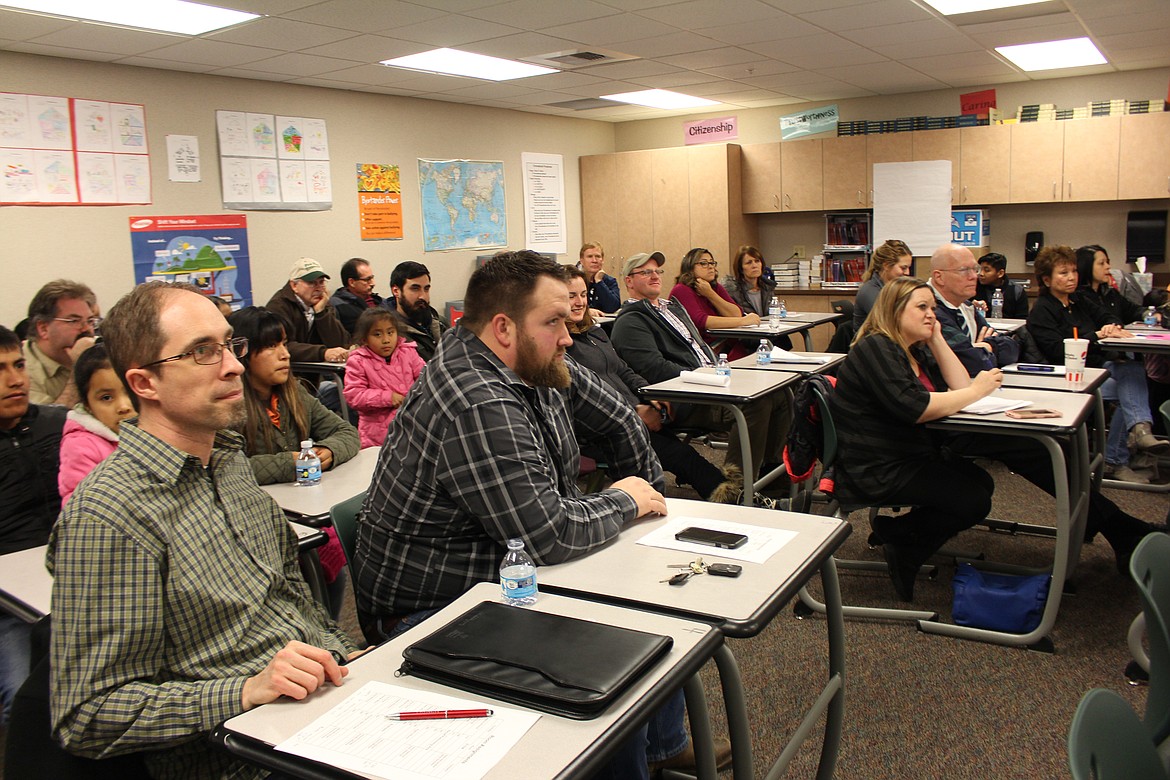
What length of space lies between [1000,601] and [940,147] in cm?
652

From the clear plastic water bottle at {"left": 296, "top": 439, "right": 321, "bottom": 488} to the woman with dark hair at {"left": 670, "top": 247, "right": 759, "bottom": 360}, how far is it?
3.64m

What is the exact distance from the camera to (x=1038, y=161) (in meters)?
8.14

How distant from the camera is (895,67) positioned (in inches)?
296

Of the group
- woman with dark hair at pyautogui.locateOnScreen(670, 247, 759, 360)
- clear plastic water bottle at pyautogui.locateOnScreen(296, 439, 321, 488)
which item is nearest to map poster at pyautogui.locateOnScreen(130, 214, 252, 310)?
woman with dark hair at pyautogui.locateOnScreen(670, 247, 759, 360)

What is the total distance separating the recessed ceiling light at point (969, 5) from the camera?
532cm

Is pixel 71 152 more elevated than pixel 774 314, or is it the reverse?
pixel 71 152

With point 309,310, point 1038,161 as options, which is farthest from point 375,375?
point 1038,161

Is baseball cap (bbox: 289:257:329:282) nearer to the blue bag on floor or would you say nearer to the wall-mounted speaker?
the blue bag on floor

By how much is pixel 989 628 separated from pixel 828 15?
3.86 m

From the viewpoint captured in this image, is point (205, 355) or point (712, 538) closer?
point (205, 355)

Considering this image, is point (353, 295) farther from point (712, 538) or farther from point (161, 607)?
point (161, 607)

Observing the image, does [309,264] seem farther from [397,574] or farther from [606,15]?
[397,574]

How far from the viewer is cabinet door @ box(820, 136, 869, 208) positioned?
357 inches

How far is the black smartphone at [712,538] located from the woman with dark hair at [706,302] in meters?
4.21
